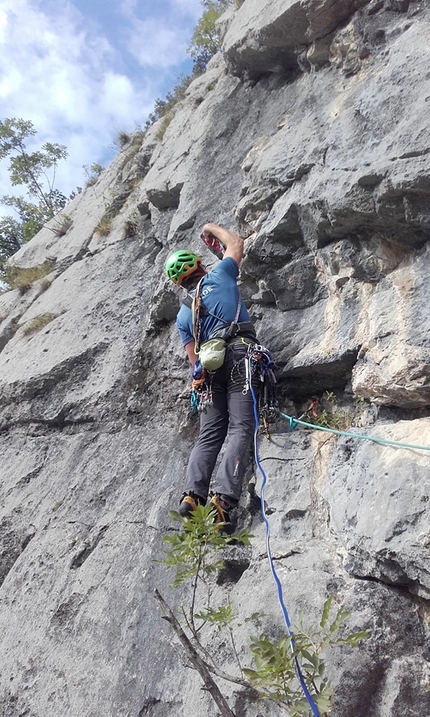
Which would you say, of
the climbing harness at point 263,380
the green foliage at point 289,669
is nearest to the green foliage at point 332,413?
the climbing harness at point 263,380

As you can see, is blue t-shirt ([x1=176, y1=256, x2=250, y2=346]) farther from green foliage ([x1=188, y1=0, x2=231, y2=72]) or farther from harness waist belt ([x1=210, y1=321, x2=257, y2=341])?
green foliage ([x1=188, y1=0, x2=231, y2=72])

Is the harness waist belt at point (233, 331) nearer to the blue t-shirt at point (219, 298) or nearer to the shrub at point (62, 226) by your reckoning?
the blue t-shirt at point (219, 298)

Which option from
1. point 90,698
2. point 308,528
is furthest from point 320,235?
point 90,698

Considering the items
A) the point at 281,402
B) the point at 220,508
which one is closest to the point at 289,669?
the point at 220,508

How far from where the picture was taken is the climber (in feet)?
13.5

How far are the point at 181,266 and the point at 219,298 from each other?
2.11ft

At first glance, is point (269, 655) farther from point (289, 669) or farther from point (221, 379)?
point (221, 379)

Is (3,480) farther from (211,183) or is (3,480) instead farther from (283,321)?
(211,183)

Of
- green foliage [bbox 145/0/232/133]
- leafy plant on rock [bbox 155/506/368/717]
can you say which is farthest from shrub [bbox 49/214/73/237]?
leafy plant on rock [bbox 155/506/368/717]

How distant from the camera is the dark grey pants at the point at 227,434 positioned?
13.5 ft

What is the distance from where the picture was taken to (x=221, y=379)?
15.9 ft

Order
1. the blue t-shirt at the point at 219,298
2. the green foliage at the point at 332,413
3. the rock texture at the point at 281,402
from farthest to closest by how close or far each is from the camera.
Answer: the blue t-shirt at the point at 219,298 < the green foliage at the point at 332,413 < the rock texture at the point at 281,402

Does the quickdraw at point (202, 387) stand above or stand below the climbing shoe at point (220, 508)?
above

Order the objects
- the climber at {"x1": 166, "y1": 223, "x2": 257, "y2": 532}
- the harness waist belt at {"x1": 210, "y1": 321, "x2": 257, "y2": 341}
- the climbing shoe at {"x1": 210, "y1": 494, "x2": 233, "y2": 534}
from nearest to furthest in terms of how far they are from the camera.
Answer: the climbing shoe at {"x1": 210, "y1": 494, "x2": 233, "y2": 534}, the climber at {"x1": 166, "y1": 223, "x2": 257, "y2": 532}, the harness waist belt at {"x1": 210, "y1": 321, "x2": 257, "y2": 341}
